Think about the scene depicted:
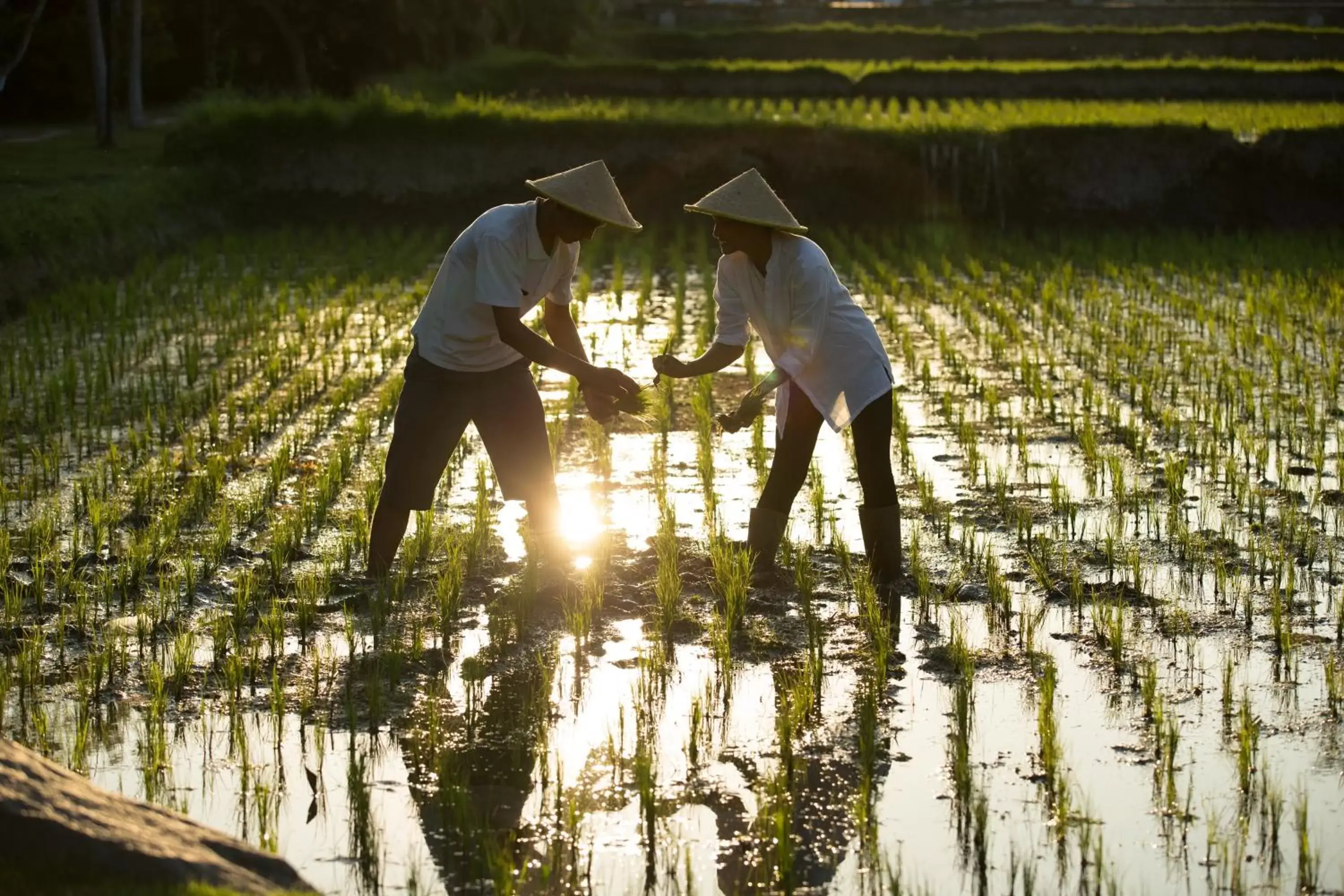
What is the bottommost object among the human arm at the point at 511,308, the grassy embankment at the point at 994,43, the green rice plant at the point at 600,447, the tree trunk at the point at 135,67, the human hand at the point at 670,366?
the green rice plant at the point at 600,447

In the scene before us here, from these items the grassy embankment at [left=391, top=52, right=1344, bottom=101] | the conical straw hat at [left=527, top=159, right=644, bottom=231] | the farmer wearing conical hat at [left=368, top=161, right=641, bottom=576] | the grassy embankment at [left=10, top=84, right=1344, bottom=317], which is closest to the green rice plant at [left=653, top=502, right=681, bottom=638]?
the farmer wearing conical hat at [left=368, top=161, right=641, bottom=576]

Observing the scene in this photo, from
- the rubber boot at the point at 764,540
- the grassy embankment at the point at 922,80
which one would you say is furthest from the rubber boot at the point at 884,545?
the grassy embankment at the point at 922,80

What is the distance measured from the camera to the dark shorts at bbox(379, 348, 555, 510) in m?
4.71

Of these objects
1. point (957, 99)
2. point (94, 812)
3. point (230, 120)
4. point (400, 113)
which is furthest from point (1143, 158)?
point (94, 812)

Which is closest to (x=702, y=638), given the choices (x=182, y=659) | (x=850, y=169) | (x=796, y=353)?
(x=796, y=353)

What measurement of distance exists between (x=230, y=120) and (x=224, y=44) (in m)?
9.85

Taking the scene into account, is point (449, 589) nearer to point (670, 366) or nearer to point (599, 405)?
point (599, 405)

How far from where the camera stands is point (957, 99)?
969 inches

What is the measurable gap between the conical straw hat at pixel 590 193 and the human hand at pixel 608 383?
1.27 feet

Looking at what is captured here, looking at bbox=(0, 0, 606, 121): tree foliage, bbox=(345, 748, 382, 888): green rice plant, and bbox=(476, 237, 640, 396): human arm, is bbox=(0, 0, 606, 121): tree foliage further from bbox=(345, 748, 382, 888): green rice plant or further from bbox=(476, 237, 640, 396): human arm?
bbox=(345, 748, 382, 888): green rice plant

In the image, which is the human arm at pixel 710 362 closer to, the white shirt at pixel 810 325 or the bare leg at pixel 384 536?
the white shirt at pixel 810 325

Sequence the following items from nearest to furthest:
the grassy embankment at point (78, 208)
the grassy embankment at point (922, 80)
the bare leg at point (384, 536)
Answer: the bare leg at point (384, 536)
the grassy embankment at point (78, 208)
the grassy embankment at point (922, 80)

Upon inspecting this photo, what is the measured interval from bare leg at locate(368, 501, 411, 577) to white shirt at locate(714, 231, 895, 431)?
101 centimetres

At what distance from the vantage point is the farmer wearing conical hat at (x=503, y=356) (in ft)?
14.7
